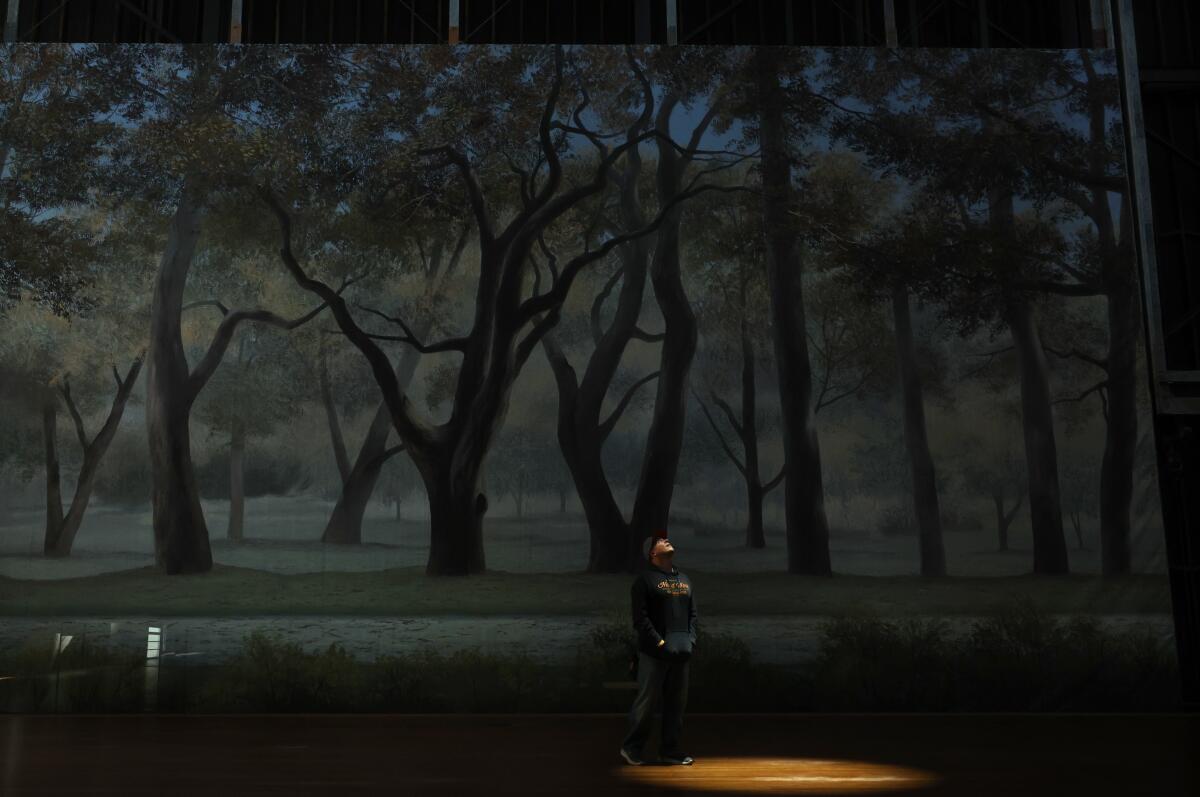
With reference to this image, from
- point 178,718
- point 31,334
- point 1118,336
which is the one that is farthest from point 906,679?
point 31,334

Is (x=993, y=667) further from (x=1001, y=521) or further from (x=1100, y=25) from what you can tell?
(x=1100, y=25)

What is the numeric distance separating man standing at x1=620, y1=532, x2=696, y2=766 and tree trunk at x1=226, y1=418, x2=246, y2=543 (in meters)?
4.44

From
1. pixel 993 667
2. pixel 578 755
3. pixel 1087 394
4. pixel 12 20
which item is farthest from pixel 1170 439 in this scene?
pixel 12 20

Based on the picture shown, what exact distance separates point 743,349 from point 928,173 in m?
2.37

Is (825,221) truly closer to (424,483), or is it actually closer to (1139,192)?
(1139,192)

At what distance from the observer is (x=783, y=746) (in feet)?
21.4

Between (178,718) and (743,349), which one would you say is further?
(743,349)

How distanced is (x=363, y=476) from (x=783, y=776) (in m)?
4.92

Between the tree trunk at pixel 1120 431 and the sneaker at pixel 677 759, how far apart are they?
5127mm

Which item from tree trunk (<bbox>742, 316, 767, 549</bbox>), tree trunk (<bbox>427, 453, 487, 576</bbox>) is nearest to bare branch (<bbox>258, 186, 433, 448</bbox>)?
tree trunk (<bbox>427, 453, 487, 576</bbox>)

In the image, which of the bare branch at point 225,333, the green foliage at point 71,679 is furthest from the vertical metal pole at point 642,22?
the green foliage at point 71,679

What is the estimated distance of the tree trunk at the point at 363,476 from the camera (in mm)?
8891

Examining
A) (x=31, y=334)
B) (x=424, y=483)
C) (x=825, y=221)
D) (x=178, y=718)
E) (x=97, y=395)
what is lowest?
(x=178, y=718)

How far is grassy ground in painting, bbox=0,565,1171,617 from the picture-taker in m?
8.70
